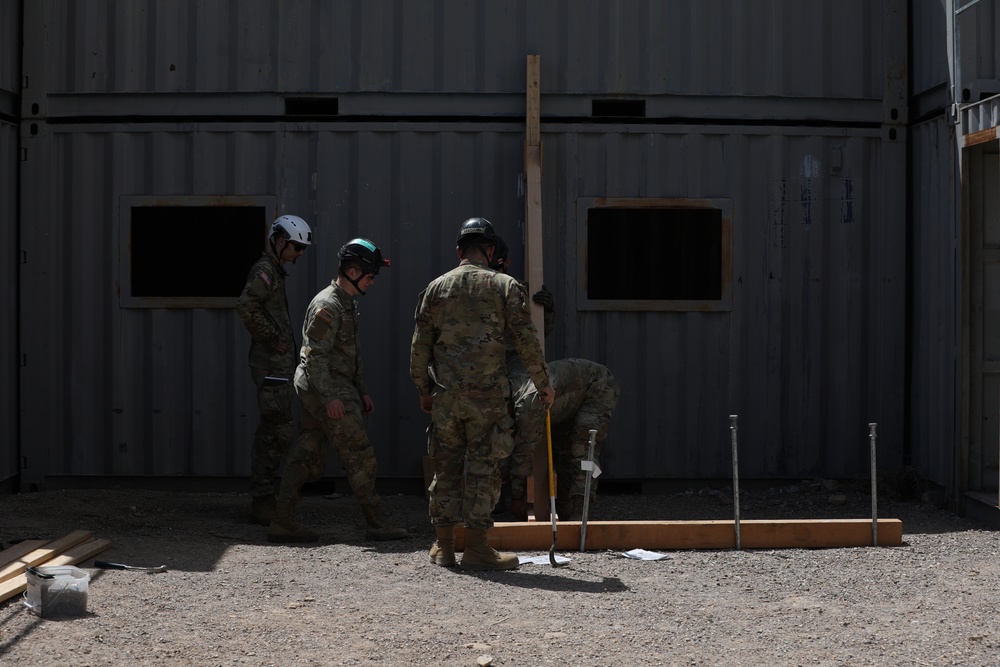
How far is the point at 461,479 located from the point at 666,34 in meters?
4.43

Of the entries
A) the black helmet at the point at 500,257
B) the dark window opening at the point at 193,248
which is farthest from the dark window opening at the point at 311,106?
the black helmet at the point at 500,257

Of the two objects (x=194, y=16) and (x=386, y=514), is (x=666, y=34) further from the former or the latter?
(x=386, y=514)

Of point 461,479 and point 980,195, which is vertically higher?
point 980,195

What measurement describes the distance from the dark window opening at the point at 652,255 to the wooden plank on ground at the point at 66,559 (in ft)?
14.2

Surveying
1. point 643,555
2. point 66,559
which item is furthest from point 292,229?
point 643,555

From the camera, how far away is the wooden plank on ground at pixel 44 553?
254 inches

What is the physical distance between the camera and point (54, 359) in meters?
9.86

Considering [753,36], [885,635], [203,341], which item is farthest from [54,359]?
[885,635]

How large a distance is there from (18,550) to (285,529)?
1.66 m

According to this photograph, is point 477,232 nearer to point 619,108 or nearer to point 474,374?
point 474,374

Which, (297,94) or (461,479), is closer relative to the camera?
(461,479)

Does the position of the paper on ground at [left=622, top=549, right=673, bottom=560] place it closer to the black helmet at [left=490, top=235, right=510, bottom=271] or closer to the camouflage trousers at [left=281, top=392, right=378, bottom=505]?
the camouflage trousers at [left=281, top=392, right=378, bottom=505]

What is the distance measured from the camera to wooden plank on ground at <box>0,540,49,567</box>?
6777 millimetres

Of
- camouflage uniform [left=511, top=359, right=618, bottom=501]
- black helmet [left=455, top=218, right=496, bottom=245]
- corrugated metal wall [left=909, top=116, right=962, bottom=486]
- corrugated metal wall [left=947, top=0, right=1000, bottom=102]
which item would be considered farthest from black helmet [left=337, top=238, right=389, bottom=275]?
corrugated metal wall [left=947, top=0, right=1000, bottom=102]
